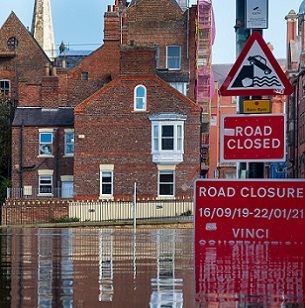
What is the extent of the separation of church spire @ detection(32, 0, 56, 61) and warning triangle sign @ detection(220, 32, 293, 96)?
99.6 metres

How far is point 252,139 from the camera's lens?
12953 mm

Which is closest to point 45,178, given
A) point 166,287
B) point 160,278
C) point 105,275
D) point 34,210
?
point 34,210

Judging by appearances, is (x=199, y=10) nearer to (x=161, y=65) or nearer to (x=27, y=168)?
(x=161, y=65)

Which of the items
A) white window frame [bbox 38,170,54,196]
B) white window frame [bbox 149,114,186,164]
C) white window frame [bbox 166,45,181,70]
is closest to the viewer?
white window frame [bbox 149,114,186,164]

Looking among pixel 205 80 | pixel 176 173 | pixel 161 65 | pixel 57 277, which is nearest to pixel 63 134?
pixel 176 173

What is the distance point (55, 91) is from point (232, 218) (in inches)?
1973

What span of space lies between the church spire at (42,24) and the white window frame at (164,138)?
5518cm

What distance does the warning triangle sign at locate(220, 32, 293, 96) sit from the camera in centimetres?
1245

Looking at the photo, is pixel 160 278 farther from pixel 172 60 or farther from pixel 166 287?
pixel 172 60

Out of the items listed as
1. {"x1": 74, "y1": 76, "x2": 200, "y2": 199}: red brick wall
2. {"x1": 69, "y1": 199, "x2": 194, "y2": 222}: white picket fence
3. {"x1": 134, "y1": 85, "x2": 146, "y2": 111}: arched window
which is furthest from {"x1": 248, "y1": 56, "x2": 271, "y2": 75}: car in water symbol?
{"x1": 134, "y1": 85, "x2": 146, "y2": 111}: arched window

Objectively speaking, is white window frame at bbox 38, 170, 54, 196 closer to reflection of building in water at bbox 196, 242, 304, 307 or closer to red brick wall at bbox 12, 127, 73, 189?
red brick wall at bbox 12, 127, 73, 189

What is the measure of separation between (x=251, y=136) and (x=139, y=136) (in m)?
45.0

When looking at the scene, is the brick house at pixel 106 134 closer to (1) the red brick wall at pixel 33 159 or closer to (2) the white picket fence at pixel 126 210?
(1) the red brick wall at pixel 33 159

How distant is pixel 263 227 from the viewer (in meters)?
13.5
